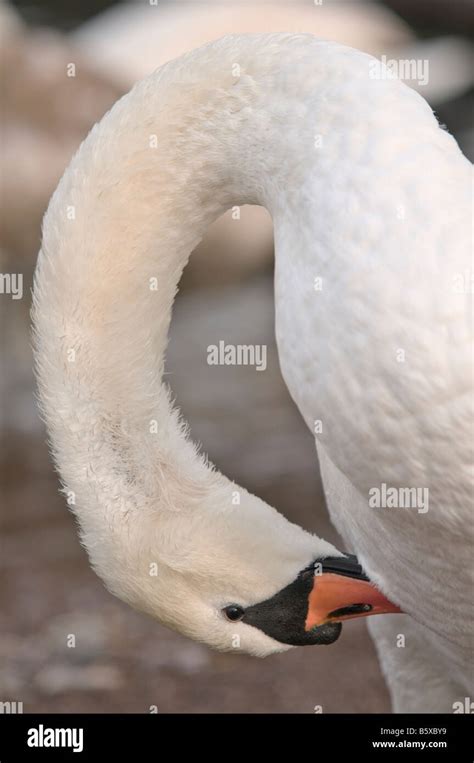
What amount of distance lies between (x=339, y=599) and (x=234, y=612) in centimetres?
23

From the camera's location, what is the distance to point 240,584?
2.84 metres

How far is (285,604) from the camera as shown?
112 inches

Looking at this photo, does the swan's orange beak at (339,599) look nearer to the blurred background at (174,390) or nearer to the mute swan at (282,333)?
the mute swan at (282,333)

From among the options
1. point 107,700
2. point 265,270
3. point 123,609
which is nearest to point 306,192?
point 107,700

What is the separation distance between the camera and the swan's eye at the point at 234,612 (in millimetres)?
2836

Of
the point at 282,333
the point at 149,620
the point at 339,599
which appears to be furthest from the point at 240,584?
the point at 149,620

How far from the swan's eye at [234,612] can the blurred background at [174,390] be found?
1.98m

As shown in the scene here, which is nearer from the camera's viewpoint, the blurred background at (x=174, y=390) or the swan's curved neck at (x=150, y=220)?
the swan's curved neck at (x=150, y=220)

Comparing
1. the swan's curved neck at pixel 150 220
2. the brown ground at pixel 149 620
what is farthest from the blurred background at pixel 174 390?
the swan's curved neck at pixel 150 220

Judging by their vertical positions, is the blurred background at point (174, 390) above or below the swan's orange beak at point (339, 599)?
above

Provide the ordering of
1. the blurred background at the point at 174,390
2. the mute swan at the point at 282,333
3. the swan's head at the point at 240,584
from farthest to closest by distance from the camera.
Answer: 1. the blurred background at the point at 174,390
2. the swan's head at the point at 240,584
3. the mute swan at the point at 282,333

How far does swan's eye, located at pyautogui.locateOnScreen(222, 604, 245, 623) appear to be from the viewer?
2836mm

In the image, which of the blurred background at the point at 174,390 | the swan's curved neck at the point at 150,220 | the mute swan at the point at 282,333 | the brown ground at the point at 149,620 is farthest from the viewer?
the blurred background at the point at 174,390

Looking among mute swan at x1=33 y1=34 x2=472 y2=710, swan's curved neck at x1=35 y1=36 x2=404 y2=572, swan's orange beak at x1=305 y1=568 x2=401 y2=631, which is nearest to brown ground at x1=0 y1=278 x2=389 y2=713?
mute swan at x1=33 y1=34 x2=472 y2=710
